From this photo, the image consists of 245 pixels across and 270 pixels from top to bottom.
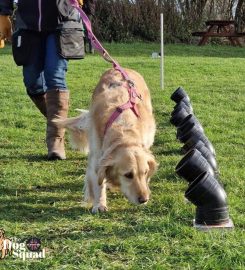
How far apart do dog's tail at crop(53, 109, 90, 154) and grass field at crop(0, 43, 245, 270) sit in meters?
0.19

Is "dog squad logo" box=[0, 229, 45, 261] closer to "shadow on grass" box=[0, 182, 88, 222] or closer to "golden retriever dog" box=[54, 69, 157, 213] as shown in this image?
"shadow on grass" box=[0, 182, 88, 222]

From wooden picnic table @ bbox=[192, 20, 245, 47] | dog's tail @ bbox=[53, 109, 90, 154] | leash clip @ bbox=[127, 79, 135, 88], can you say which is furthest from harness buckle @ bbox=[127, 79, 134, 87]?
wooden picnic table @ bbox=[192, 20, 245, 47]

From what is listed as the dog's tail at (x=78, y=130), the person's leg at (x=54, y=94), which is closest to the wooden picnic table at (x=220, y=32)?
the person's leg at (x=54, y=94)

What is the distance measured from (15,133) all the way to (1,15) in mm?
1437

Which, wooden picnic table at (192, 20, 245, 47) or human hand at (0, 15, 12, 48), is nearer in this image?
human hand at (0, 15, 12, 48)

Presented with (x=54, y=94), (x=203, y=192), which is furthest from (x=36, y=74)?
(x=203, y=192)

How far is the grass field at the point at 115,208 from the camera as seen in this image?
299 cm

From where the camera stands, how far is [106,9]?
21.0m

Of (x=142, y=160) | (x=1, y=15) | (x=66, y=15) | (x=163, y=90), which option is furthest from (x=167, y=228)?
(x=163, y=90)

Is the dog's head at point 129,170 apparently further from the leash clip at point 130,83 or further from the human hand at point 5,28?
the human hand at point 5,28

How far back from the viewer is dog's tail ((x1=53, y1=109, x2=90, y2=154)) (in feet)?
16.4

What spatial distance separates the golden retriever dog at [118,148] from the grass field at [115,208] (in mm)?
177

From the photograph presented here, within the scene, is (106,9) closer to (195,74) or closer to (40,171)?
(195,74)

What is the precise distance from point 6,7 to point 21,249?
311 centimetres
